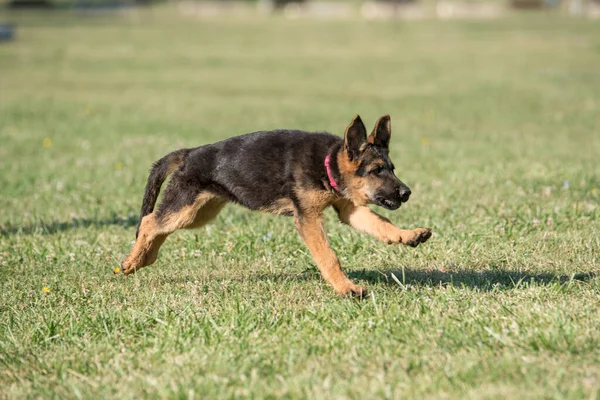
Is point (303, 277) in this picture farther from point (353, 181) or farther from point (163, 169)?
point (163, 169)

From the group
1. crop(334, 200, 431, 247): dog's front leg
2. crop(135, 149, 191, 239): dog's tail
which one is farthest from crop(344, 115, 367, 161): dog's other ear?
crop(135, 149, 191, 239): dog's tail

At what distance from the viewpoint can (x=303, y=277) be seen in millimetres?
6203

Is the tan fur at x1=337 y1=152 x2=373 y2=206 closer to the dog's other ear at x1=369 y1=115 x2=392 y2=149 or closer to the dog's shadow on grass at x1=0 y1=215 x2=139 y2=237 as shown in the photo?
the dog's other ear at x1=369 y1=115 x2=392 y2=149

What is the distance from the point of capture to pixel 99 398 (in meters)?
4.06

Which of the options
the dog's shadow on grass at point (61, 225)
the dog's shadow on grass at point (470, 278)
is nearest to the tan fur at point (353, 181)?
the dog's shadow on grass at point (470, 278)

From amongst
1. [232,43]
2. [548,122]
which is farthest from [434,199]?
[232,43]

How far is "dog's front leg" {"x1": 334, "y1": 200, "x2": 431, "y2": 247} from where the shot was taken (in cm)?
534

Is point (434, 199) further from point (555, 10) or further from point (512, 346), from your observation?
point (555, 10)

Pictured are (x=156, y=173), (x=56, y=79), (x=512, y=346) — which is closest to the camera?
(x=512, y=346)

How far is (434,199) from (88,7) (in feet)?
237

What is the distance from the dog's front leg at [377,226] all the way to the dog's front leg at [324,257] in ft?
1.10

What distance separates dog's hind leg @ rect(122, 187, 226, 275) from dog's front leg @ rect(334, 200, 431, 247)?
0.88 metres

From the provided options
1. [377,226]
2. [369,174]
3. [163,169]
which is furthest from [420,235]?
[163,169]

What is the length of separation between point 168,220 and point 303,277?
40.3 inches
